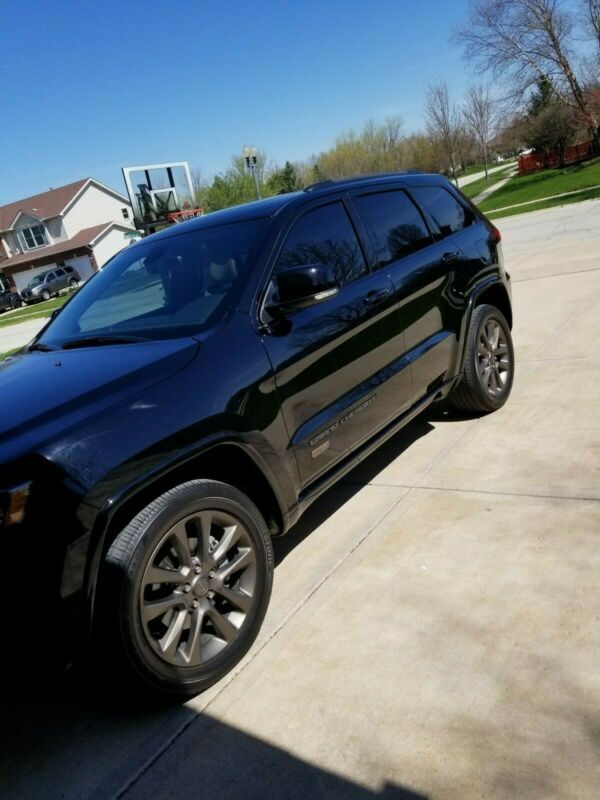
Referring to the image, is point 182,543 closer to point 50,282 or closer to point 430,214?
point 430,214

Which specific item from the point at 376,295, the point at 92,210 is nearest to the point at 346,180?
the point at 376,295

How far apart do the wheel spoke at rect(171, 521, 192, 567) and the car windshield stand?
931 millimetres

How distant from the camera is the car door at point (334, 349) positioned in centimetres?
298

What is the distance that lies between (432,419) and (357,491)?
1303mm

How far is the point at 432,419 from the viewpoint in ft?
16.4

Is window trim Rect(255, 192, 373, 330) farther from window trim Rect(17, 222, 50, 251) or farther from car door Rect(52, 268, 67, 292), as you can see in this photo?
window trim Rect(17, 222, 50, 251)

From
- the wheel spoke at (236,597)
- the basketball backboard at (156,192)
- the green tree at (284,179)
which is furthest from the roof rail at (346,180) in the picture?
the green tree at (284,179)

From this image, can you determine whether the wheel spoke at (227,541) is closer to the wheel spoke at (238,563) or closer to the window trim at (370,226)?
the wheel spoke at (238,563)

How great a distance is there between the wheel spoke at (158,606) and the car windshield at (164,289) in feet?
3.83

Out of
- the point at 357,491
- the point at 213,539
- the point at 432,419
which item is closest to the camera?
the point at 213,539

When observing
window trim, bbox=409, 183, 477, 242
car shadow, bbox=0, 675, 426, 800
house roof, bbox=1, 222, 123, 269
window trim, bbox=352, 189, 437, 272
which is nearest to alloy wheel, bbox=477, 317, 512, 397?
window trim, bbox=409, 183, 477, 242

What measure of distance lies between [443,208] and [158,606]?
11.7 ft

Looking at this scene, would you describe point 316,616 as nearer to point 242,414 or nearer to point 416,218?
point 242,414

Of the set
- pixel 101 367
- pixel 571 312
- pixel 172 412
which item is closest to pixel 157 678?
pixel 172 412
